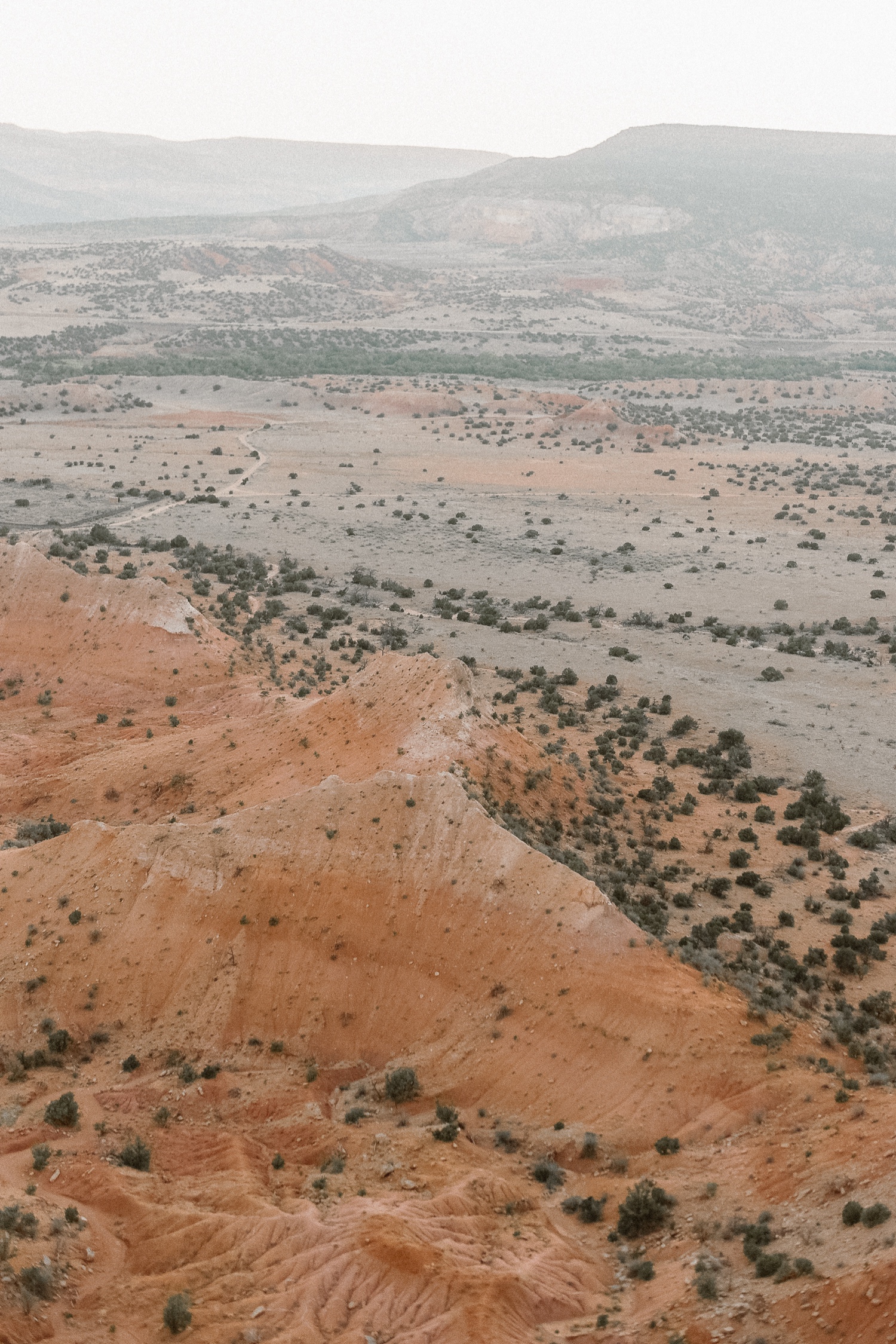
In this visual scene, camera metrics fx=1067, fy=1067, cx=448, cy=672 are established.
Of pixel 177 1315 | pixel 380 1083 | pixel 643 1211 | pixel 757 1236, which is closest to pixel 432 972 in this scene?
pixel 380 1083

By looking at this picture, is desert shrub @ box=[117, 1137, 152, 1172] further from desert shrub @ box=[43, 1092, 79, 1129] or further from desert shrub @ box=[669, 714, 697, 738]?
desert shrub @ box=[669, 714, 697, 738]

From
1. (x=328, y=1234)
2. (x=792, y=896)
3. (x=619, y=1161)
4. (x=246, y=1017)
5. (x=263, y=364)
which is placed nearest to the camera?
(x=328, y=1234)

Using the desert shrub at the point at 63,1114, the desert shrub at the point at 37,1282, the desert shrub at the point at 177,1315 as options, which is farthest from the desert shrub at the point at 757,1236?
the desert shrub at the point at 63,1114

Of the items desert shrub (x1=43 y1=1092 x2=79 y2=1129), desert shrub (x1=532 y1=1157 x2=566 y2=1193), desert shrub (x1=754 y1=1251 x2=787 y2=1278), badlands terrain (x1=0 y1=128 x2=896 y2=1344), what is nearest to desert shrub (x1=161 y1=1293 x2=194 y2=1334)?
badlands terrain (x1=0 y1=128 x2=896 y2=1344)

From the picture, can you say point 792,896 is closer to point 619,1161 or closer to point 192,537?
point 619,1161

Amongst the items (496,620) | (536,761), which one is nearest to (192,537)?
(496,620)

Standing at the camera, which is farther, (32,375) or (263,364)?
(263,364)
